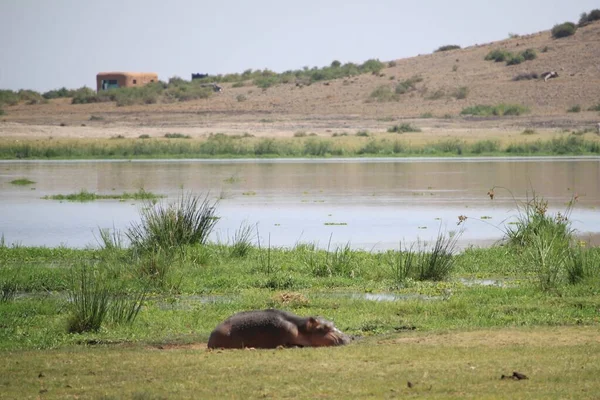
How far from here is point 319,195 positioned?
95.3ft

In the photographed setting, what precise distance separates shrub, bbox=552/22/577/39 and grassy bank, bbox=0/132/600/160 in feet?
Result: 118

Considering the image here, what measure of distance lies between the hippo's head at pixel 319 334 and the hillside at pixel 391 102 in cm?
4997

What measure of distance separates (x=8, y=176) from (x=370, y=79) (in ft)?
154

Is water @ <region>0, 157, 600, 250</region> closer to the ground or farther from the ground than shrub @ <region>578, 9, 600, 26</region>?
closer to the ground

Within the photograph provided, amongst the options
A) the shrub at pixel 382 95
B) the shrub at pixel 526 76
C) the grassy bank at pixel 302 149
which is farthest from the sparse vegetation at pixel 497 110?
the grassy bank at pixel 302 149

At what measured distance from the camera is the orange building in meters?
109

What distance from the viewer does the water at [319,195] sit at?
1995cm

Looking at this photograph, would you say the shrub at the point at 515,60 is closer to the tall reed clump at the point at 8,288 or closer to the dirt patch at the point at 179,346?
the tall reed clump at the point at 8,288

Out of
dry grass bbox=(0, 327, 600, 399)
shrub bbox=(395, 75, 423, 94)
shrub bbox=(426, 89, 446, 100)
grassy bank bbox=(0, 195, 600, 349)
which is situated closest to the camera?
dry grass bbox=(0, 327, 600, 399)

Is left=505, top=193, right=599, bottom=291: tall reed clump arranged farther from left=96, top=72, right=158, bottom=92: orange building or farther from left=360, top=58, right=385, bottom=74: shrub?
Result: left=96, top=72, right=158, bottom=92: orange building

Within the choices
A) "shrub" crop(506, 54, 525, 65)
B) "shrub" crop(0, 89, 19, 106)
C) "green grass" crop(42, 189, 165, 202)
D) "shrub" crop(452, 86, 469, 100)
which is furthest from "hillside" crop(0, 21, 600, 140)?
"green grass" crop(42, 189, 165, 202)

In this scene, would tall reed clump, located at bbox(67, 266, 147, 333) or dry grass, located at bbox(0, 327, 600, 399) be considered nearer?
dry grass, located at bbox(0, 327, 600, 399)

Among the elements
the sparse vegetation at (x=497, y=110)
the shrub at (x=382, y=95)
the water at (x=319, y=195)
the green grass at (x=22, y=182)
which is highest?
the shrub at (x=382, y=95)

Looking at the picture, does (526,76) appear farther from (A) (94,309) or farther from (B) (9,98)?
(A) (94,309)
